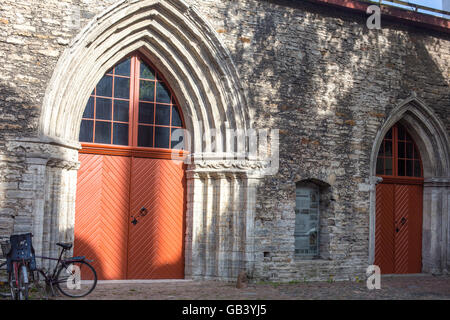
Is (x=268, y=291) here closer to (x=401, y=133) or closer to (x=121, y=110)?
(x=121, y=110)

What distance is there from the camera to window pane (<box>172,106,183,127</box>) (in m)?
9.12

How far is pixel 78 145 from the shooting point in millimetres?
8055

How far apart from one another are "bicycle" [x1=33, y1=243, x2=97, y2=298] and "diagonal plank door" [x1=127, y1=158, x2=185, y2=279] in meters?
1.14

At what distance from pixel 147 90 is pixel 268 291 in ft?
12.1

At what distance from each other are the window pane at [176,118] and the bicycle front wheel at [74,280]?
107 inches

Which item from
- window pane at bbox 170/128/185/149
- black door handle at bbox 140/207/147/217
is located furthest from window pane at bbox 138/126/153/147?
black door handle at bbox 140/207/147/217

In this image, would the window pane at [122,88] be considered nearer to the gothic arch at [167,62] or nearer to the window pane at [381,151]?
the gothic arch at [167,62]

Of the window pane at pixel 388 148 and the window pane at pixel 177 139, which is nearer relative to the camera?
the window pane at pixel 177 139

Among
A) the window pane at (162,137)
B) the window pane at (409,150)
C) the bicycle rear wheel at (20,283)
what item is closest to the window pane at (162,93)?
the window pane at (162,137)

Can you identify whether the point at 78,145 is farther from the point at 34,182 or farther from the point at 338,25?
the point at 338,25

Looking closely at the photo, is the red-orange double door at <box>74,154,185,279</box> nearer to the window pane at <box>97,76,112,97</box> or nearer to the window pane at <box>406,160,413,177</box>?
the window pane at <box>97,76,112,97</box>

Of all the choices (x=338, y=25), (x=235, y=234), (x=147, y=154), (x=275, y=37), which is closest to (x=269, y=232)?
(x=235, y=234)

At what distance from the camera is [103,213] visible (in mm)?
8469

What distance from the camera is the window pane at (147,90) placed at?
29.1 ft
